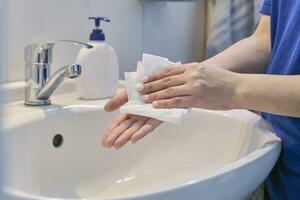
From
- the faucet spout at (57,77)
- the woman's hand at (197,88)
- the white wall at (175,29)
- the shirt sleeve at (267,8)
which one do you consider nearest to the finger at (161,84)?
the woman's hand at (197,88)

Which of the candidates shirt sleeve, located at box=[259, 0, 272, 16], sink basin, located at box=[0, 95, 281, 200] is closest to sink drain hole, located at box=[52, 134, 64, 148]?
sink basin, located at box=[0, 95, 281, 200]

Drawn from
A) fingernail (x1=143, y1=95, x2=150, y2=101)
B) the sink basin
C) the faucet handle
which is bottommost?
the sink basin

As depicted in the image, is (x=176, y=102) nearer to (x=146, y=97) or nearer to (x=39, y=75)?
(x=146, y=97)

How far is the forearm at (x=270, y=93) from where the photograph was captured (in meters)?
0.57

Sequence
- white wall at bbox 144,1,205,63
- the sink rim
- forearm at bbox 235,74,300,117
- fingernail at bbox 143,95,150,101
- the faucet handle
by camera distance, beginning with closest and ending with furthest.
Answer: the sink rim
forearm at bbox 235,74,300,117
fingernail at bbox 143,95,150,101
the faucet handle
white wall at bbox 144,1,205,63

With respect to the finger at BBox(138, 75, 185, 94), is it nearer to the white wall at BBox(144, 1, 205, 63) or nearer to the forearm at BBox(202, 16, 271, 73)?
the forearm at BBox(202, 16, 271, 73)

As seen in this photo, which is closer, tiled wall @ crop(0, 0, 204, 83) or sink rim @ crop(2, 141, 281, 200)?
sink rim @ crop(2, 141, 281, 200)

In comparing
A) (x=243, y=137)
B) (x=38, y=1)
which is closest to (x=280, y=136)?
(x=243, y=137)

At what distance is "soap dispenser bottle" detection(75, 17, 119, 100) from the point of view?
88 centimetres

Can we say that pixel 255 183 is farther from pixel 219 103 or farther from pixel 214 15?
pixel 214 15

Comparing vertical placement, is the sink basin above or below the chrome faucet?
below

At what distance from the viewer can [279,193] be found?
0.75 metres

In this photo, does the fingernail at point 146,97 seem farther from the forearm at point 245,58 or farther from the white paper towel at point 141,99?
the forearm at point 245,58

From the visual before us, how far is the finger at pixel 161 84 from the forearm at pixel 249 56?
20cm
